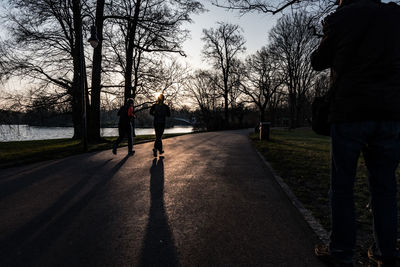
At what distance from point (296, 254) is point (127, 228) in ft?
5.54

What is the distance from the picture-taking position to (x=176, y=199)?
3.39 m

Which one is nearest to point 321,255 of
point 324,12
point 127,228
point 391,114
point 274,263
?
point 274,263

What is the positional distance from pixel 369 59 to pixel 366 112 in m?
0.35

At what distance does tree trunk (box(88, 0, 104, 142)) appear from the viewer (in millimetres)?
12602

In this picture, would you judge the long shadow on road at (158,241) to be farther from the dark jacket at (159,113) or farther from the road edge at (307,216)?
the dark jacket at (159,113)

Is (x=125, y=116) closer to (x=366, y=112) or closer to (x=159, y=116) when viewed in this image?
(x=159, y=116)

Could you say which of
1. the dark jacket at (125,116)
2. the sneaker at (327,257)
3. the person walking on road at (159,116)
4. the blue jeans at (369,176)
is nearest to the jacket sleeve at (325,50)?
the blue jeans at (369,176)

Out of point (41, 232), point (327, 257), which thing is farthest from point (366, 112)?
point (41, 232)

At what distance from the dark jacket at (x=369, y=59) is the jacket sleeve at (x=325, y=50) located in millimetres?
61

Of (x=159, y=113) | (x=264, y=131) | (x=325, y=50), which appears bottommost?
(x=264, y=131)

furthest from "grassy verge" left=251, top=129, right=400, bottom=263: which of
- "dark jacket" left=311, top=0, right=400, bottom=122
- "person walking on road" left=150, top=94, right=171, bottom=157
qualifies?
"person walking on road" left=150, top=94, right=171, bottom=157

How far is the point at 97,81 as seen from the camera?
12758mm

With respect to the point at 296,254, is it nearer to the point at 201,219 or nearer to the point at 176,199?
the point at 201,219

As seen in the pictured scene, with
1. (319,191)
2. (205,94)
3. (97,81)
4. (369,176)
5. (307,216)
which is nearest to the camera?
(369,176)
